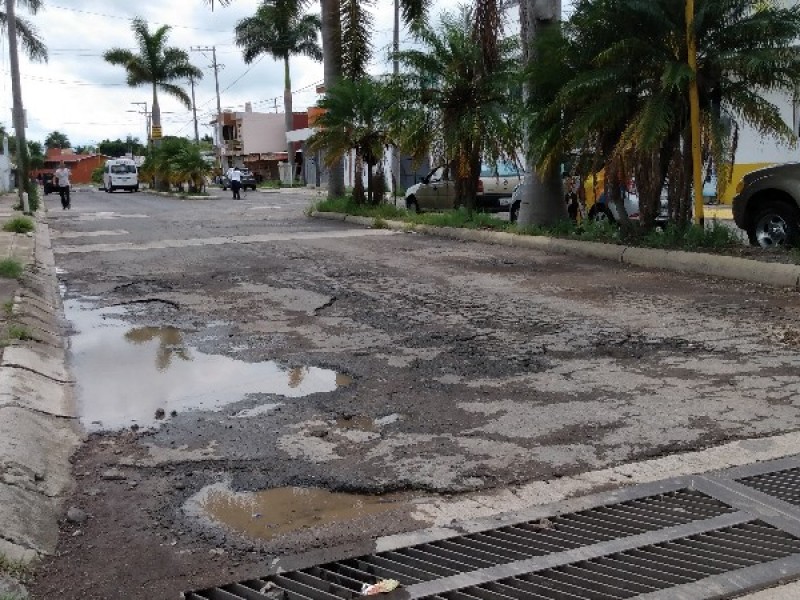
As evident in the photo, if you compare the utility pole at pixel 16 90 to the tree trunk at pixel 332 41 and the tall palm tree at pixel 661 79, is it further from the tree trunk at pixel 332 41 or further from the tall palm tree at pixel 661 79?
the tall palm tree at pixel 661 79

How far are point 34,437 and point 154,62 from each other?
180ft

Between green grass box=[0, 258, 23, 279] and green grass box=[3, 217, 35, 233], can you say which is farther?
green grass box=[3, 217, 35, 233]

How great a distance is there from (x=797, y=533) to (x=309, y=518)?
202 centimetres

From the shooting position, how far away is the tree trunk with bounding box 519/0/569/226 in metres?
14.2

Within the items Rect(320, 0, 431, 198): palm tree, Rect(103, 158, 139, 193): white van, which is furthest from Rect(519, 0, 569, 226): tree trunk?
Rect(103, 158, 139, 193): white van

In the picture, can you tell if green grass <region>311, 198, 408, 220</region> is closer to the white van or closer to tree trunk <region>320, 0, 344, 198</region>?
tree trunk <region>320, 0, 344, 198</region>

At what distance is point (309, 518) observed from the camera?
3746 mm

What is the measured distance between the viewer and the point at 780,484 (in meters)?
3.90

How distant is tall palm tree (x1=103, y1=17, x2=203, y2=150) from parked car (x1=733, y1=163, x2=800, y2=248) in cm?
5029

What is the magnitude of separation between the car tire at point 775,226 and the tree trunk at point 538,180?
3613 millimetres

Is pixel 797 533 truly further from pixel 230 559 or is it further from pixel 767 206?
pixel 767 206

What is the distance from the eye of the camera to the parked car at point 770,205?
35.2 ft

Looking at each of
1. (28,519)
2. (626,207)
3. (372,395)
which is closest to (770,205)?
(626,207)

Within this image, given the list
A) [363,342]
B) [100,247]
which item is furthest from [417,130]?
[363,342]
